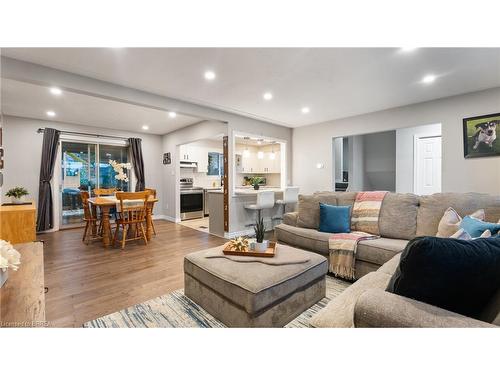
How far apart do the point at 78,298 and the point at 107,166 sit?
4.70 metres

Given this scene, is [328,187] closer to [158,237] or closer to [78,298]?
[158,237]

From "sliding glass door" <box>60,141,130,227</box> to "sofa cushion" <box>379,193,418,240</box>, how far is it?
249 inches

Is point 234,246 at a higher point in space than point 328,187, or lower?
lower

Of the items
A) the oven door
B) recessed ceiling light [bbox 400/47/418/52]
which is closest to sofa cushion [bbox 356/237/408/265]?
recessed ceiling light [bbox 400/47/418/52]

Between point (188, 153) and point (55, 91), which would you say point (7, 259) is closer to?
point (55, 91)

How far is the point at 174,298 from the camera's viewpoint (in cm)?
223

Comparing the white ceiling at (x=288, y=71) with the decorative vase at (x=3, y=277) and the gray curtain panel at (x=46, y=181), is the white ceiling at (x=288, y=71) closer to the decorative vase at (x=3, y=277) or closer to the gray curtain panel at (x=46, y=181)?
the decorative vase at (x=3, y=277)

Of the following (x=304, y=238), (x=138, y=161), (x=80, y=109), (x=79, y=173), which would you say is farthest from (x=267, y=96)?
(x=79, y=173)

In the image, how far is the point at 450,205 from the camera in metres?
2.49

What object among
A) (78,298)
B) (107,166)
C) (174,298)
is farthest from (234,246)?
(107,166)

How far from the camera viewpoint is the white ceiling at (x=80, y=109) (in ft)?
11.7

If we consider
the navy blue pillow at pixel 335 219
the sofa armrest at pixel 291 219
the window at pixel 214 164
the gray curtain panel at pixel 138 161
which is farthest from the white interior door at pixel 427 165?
the gray curtain panel at pixel 138 161

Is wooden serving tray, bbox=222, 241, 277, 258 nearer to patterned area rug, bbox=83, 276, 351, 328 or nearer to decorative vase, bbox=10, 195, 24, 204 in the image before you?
patterned area rug, bbox=83, 276, 351, 328
